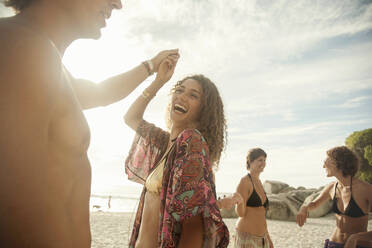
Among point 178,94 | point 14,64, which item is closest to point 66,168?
point 14,64

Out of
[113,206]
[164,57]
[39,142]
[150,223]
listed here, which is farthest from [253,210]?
[113,206]

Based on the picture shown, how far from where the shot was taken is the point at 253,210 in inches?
228

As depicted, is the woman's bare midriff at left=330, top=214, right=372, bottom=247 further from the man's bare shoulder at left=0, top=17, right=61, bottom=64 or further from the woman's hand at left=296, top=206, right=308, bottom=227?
the man's bare shoulder at left=0, top=17, right=61, bottom=64

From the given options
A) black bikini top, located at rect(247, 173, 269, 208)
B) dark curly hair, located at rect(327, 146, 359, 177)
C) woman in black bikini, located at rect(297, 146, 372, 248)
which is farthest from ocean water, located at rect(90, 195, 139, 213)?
dark curly hair, located at rect(327, 146, 359, 177)

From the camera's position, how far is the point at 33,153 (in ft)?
3.02

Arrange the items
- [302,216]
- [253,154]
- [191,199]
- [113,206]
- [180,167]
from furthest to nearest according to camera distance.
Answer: [113,206]
[253,154]
[302,216]
[180,167]
[191,199]

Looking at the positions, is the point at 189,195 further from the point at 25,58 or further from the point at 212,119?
the point at 25,58

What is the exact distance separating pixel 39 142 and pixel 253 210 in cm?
560

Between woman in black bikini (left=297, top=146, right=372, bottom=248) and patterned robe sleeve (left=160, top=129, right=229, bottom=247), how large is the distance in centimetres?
369

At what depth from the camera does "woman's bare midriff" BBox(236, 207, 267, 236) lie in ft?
18.3

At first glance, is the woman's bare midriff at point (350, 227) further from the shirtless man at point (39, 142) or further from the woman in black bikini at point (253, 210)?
the shirtless man at point (39, 142)

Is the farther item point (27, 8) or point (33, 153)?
point (27, 8)

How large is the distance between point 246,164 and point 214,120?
391cm

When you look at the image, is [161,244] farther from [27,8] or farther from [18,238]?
[27,8]
